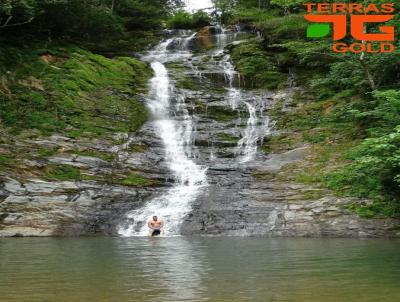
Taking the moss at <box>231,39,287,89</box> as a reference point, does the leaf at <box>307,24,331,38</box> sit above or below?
above

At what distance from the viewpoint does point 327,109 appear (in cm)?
2600

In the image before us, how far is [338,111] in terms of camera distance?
79.7 feet

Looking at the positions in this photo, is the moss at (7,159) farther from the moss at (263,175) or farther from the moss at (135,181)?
the moss at (263,175)

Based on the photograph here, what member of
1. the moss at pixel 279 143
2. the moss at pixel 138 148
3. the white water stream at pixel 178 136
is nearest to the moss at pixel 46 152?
the moss at pixel 138 148

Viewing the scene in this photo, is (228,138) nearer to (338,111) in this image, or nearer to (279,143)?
(279,143)

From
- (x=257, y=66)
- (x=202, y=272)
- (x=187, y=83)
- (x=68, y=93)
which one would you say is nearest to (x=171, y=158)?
(x=68, y=93)

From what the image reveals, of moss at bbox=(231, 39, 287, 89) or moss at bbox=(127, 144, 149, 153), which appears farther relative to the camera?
moss at bbox=(231, 39, 287, 89)

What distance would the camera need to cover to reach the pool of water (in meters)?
6.51

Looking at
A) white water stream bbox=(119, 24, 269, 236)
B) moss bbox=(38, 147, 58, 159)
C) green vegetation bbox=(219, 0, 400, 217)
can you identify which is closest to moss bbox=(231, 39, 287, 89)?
green vegetation bbox=(219, 0, 400, 217)

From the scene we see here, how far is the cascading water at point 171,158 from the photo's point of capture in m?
18.4

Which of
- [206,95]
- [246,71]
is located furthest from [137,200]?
[246,71]

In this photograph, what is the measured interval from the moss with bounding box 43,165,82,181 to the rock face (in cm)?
21

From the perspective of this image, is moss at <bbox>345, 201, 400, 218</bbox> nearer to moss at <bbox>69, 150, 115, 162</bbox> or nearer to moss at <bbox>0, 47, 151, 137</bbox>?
moss at <bbox>69, 150, 115, 162</bbox>

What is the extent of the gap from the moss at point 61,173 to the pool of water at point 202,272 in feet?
20.0
